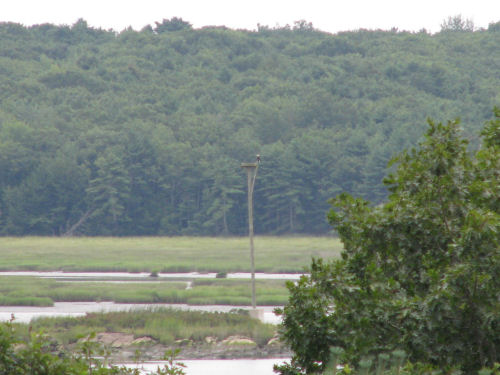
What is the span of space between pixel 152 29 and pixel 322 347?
167m

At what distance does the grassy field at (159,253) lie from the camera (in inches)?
2224

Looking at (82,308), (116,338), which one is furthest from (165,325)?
(82,308)

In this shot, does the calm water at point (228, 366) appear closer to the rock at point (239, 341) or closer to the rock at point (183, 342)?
the rock at point (239, 341)

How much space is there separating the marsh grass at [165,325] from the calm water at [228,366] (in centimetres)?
218

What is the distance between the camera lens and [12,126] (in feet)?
Answer: 333

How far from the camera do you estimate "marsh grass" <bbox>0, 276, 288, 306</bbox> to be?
3459cm

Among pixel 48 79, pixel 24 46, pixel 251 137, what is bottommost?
pixel 251 137

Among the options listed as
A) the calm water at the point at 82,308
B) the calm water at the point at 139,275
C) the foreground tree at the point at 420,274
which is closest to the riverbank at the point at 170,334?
the calm water at the point at 82,308

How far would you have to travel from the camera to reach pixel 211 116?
115375 mm

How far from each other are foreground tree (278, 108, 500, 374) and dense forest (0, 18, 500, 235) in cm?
5879

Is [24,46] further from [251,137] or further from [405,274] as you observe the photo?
[405,274]

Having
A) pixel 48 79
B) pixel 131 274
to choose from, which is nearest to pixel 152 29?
pixel 48 79

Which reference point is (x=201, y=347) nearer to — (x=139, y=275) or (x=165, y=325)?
(x=165, y=325)

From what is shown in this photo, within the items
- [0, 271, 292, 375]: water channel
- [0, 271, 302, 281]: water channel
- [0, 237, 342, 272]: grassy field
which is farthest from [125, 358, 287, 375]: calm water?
Answer: [0, 237, 342, 272]: grassy field
